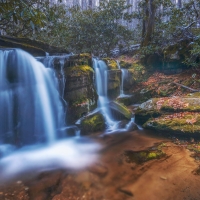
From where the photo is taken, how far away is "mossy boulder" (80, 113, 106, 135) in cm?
580

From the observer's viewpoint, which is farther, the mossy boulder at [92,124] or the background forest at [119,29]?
the background forest at [119,29]

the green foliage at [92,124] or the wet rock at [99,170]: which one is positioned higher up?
the green foliage at [92,124]

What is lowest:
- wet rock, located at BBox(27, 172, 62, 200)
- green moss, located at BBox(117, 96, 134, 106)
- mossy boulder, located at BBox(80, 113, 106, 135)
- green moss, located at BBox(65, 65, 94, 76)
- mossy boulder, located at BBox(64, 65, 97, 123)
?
wet rock, located at BBox(27, 172, 62, 200)

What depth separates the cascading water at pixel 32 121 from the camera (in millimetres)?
4133

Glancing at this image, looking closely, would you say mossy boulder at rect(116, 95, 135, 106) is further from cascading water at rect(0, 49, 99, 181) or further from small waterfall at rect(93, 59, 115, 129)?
cascading water at rect(0, 49, 99, 181)

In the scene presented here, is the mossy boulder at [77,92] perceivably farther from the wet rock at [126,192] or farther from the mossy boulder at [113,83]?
the wet rock at [126,192]

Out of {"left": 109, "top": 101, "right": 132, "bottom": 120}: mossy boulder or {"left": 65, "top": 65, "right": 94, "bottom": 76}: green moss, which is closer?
{"left": 65, "top": 65, "right": 94, "bottom": 76}: green moss

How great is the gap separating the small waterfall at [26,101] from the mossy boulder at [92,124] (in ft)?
2.77

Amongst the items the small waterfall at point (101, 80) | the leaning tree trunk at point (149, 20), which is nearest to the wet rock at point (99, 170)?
the small waterfall at point (101, 80)

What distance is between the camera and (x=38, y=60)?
6.44 meters

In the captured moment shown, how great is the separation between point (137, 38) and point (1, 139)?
13297mm

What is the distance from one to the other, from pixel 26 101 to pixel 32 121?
650mm

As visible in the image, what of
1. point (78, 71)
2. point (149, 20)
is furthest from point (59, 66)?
point (149, 20)

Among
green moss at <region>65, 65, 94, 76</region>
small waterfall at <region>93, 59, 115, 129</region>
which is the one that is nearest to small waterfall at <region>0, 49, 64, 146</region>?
green moss at <region>65, 65, 94, 76</region>
